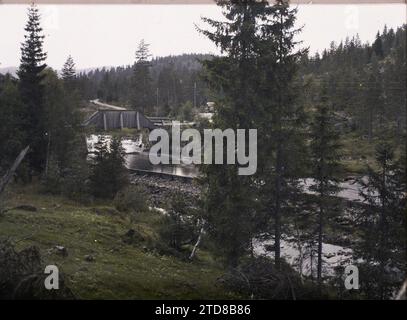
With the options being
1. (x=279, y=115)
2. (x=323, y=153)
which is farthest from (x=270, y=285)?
(x=279, y=115)

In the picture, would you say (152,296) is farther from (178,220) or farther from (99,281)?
(178,220)

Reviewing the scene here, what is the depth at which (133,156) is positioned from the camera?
21.5 metres

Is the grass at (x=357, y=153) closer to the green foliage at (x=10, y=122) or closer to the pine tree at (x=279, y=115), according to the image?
the pine tree at (x=279, y=115)

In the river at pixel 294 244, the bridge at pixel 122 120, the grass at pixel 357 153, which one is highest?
the bridge at pixel 122 120

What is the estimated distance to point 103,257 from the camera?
1205 centimetres

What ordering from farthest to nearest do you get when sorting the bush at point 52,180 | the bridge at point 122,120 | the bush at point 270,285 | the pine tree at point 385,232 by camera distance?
the bush at point 52,180, the bridge at point 122,120, the pine tree at point 385,232, the bush at point 270,285

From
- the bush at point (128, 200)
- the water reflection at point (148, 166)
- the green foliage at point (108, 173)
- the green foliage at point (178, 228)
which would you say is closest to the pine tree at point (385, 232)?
the green foliage at point (178, 228)

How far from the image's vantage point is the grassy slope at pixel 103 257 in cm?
962

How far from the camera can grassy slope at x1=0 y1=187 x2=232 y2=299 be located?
9623 millimetres

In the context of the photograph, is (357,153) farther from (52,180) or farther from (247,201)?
(52,180)
